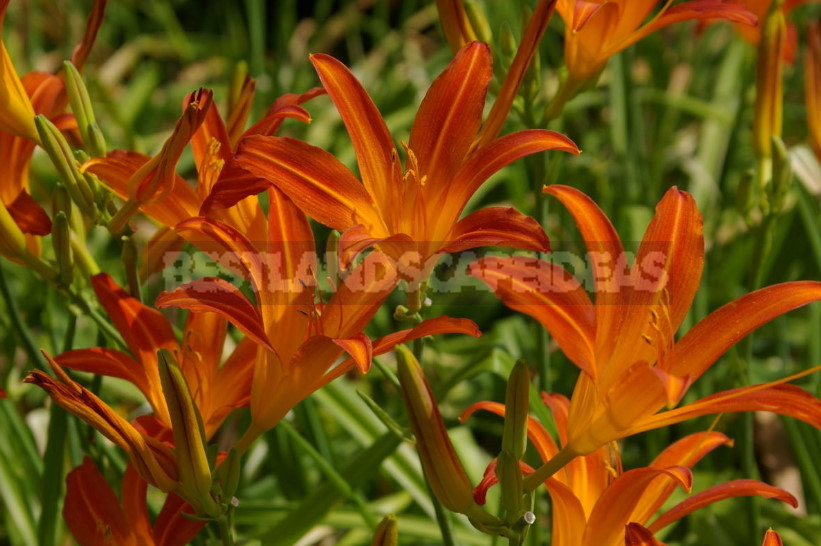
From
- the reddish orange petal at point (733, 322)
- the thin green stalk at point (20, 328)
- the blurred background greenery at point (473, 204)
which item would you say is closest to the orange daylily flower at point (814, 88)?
the blurred background greenery at point (473, 204)

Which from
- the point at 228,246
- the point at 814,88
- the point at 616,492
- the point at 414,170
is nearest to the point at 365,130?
the point at 414,170

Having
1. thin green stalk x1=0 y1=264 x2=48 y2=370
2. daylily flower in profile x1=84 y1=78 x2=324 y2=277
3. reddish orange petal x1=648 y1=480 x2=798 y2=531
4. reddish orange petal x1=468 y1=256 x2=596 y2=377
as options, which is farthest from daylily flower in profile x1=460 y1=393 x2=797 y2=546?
thin green stalk x1=0 y1=264 x2=48 y2=370

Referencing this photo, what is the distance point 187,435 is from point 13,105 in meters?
0.41

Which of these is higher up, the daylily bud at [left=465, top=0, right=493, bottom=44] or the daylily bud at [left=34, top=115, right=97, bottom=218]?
the daylily bud at [left=465, top=0, right=493, bottom=44]

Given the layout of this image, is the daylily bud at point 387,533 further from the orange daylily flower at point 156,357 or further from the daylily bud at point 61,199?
the daylily bud at point 61,199

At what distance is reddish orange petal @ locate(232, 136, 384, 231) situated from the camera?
2.77 ft

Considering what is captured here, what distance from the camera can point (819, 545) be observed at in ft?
4.69

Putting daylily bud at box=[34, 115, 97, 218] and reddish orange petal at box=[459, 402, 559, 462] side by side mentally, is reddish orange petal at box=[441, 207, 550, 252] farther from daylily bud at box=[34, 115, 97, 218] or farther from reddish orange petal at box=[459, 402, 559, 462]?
daylily bud at box=[34, 115, 97, 218]

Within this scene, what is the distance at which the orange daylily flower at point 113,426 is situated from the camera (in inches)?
31.6

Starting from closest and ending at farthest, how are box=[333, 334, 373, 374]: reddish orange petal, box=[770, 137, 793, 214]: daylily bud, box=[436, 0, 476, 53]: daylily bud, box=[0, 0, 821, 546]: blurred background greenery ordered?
box=[333, 334, 373, 374]: reddish orange petal → box=[436, 0, 476, 53]: daylily bud → box=[770, 137, 793, 214]: daylily bud → box=[0, 0, 821, 546]: blurred background greenery

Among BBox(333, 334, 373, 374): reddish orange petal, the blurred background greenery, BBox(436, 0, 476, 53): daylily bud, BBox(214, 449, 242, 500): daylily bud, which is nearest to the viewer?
BBox(333, 334, 373, 374): reddish orange petal

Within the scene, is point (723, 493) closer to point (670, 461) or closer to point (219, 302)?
point (670, 461)

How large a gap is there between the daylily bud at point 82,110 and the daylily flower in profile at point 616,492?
0.48 m

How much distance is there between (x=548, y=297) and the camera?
82 cm
